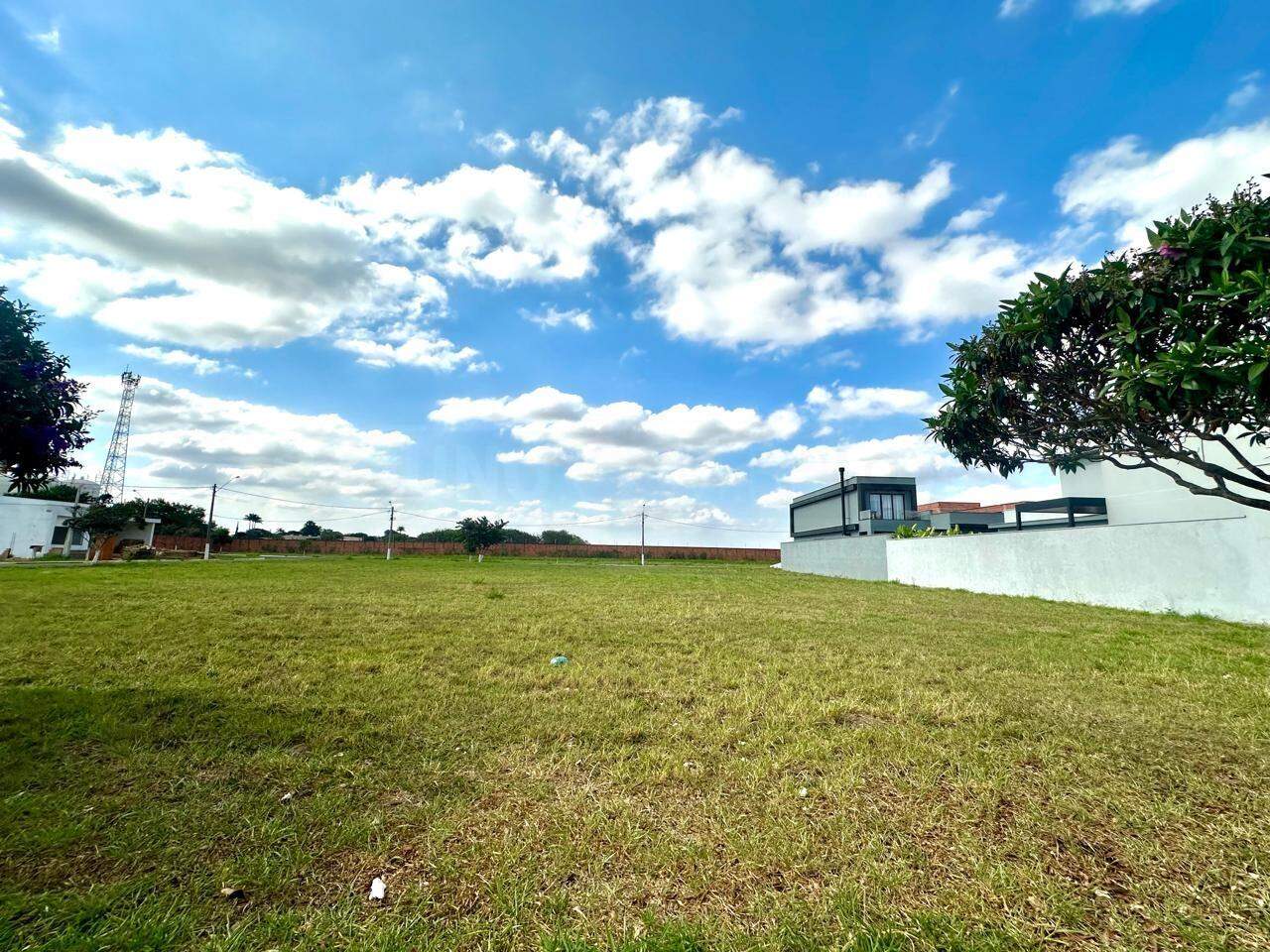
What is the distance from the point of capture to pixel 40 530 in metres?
38.7

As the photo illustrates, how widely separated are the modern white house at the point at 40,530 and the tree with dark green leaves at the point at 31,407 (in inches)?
1693

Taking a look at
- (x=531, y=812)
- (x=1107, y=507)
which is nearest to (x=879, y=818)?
(x=531, y=812)

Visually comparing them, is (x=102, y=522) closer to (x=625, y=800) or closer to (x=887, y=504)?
(x=625, y=800)

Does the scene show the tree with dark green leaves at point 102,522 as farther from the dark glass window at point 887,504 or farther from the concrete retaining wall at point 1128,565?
the dark glass window at point 887,504

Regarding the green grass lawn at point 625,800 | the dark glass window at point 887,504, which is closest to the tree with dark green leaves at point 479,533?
the dark glass window at point 887,504

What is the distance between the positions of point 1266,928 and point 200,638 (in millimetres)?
9846

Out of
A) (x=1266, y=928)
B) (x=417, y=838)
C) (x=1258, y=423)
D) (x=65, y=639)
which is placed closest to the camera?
(x=1266, y=928)

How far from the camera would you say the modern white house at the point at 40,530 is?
35.9 m

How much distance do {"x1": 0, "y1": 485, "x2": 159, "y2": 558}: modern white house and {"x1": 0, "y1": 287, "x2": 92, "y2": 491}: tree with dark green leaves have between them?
4300 cm

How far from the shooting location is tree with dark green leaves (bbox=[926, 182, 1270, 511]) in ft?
18.1

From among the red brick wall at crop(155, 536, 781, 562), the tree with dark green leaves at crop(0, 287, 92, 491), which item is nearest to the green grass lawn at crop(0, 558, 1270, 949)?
the tree with dark green leaves at crop(0, 287, 92, 491)

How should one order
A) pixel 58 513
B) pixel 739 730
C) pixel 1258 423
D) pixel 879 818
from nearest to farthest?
pixel 879 818 < pixel 739 730 < pixel 1258 423 < pixel 58 513

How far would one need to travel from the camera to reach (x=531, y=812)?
2975 millimetres

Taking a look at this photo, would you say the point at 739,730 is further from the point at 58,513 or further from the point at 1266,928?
the point at 58,513
